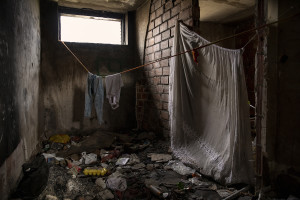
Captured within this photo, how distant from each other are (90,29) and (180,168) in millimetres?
2909

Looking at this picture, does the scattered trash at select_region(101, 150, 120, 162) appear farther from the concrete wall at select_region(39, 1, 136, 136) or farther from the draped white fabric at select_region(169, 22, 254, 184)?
the concrete wall at select_region(39, 1, 136, 136)

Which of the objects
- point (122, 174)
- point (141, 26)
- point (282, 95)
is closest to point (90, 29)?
point (141, 26)

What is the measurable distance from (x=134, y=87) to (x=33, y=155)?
82.1 inches

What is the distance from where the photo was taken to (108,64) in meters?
3.82

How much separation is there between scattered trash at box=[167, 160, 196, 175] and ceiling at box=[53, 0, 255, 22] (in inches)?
98.8

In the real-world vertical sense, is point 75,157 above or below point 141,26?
below

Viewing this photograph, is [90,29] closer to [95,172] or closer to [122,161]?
[122,161]

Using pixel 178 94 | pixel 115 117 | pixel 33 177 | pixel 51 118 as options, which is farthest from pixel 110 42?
pixel 33 177

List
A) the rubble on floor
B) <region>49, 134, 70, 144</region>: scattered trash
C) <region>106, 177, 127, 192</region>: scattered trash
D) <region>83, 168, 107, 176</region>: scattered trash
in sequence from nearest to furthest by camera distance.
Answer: the rubble on floor → <region>106, 177, 127, 192</region>: scattered trash → <region>83, 168, 107, 176</region>: scattered trash → <region>49, 134, 70, 144</region>: scattered trash

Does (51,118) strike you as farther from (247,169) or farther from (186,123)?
(247,169)

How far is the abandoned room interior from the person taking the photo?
5.02 feet

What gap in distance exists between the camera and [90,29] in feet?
12.4

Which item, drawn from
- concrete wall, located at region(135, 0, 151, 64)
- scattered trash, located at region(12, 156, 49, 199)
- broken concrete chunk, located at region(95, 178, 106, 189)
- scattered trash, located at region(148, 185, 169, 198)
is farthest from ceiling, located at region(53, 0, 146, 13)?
scattered trash, located at region(148, 185, 169, 198)

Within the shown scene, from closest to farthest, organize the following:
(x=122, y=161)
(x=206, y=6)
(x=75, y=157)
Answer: (x=122, y=161)
(x=75, y=157)
(x=206, y=6)
